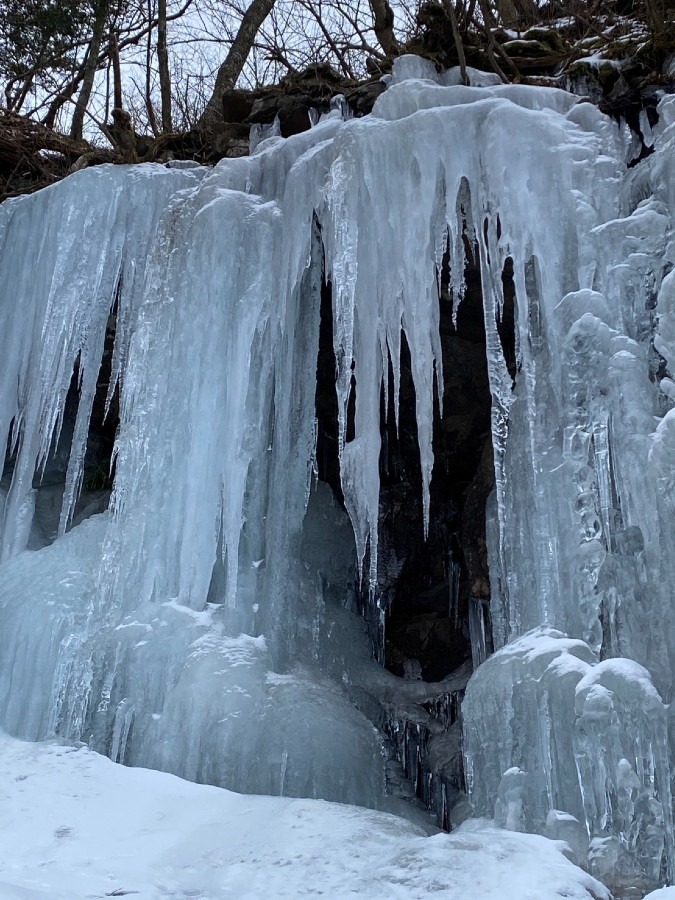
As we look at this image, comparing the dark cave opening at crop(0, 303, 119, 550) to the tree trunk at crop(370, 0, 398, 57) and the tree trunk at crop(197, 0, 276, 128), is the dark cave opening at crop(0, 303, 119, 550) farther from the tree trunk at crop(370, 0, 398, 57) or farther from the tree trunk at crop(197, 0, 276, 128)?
the tree trunk at crop(370, 0, 398, 57)

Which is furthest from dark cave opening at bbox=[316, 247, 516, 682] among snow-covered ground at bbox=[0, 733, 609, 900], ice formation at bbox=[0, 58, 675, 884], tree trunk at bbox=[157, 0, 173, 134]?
tree trunk at bbox=[157, 0, 173, 134]

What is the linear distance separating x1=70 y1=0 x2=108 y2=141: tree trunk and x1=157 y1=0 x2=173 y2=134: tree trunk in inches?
30.0

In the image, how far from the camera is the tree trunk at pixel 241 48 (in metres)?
8.91

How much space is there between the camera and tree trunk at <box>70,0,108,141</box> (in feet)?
27.5

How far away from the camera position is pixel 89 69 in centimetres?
861

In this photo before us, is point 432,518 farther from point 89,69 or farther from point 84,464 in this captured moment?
point 89,69

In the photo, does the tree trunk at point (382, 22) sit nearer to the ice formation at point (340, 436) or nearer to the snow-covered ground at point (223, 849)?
the ice formation at point (340, 436)

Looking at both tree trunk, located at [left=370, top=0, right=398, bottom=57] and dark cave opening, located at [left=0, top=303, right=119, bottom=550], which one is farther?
tree trunk, located at [left=370, top=0, right=398, bottom=57]

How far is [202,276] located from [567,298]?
7.64 feet

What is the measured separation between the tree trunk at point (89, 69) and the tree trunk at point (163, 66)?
76cm

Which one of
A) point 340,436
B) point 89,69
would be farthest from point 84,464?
point 89,69

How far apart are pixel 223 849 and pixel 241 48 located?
26.0ft

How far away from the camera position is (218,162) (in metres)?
6.68

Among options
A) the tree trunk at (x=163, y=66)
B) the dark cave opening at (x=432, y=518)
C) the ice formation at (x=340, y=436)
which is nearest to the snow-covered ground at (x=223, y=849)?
the ice formation at (x=340, y=436)
